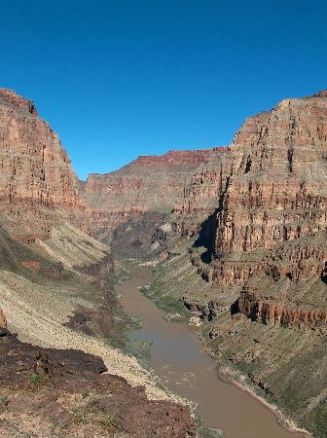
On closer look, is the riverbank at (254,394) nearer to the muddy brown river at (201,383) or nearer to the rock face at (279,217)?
the muddy brown river at (201,383)

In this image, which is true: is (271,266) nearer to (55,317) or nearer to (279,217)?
(279,217)

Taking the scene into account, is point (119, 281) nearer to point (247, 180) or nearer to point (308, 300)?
point (247, 180)

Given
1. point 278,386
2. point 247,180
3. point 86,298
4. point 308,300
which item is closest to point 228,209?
point 247,180

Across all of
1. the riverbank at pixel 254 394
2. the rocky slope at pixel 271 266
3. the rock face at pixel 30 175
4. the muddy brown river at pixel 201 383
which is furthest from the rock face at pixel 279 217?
the rock face at pixel 30 175

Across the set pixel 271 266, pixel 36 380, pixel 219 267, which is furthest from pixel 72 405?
pixel 219 267

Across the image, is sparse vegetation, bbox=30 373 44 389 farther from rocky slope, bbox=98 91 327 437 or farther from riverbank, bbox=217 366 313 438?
rocky slope, bbox=98 91 327 437

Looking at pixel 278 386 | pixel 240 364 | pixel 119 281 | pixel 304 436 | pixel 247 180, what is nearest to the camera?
pixel 304 436

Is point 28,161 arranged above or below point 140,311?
above
